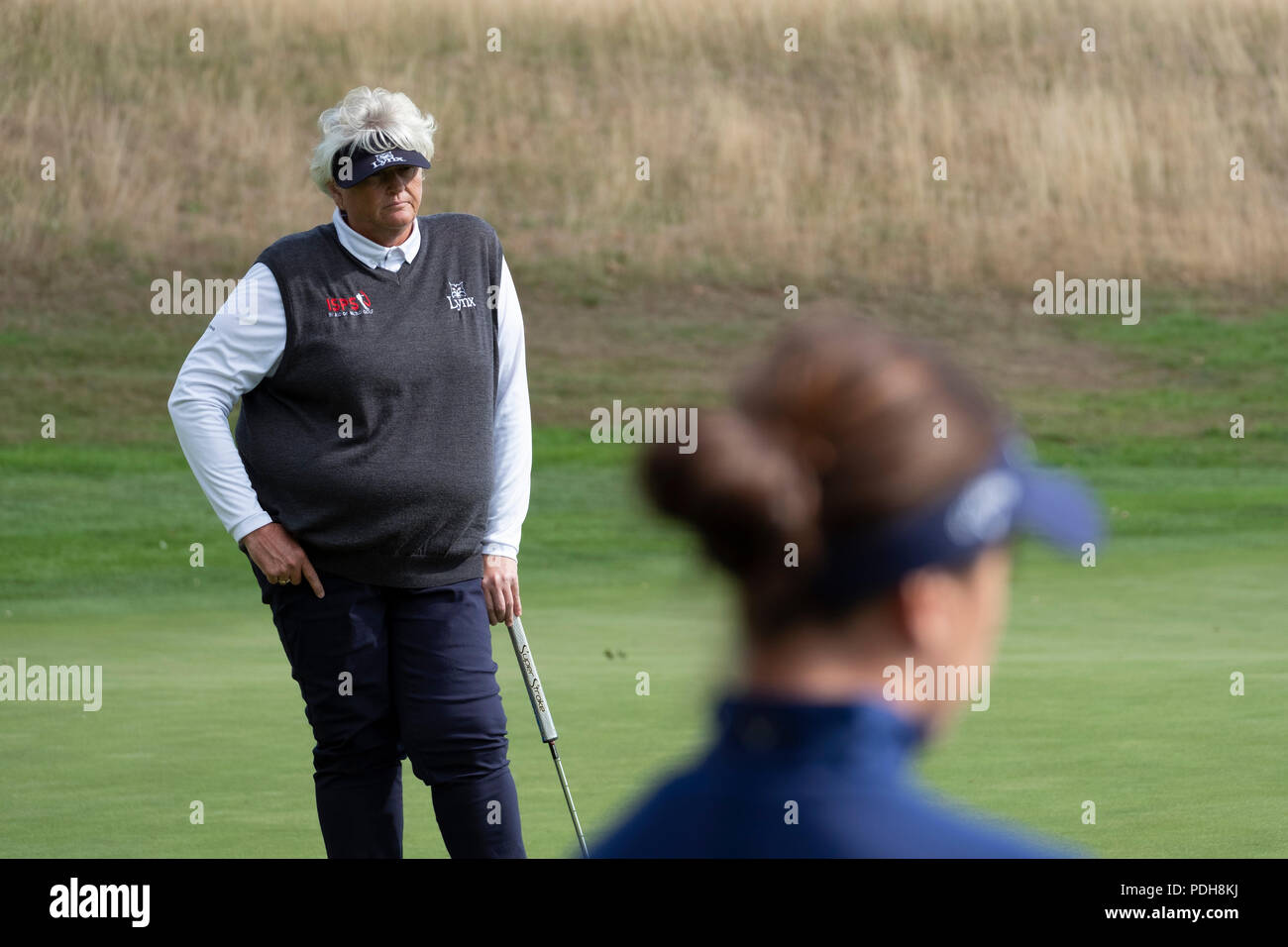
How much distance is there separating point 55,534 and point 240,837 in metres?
7.20

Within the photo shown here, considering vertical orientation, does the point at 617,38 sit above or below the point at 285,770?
above

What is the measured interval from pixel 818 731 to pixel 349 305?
8.35 feet

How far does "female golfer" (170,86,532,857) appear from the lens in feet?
11.7

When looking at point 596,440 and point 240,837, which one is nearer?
point 240,837

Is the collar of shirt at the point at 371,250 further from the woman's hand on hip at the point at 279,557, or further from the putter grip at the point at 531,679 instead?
the putter grip at the point at 531,679

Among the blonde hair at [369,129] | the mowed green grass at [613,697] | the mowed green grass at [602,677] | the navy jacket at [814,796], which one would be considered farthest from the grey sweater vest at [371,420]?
the navy jacket at [814,796]

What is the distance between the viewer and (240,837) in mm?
4492

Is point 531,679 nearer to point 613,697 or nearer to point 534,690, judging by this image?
point 534,690

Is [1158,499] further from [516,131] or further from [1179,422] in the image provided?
[516,131]

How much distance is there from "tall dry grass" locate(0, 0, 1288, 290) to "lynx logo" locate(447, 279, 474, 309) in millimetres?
16300

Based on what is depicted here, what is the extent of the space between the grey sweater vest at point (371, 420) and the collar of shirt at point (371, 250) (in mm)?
17

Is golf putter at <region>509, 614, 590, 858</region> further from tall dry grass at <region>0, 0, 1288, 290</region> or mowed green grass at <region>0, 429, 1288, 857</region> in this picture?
tall dry grass at <region>0, 0, 1288, 290</region>

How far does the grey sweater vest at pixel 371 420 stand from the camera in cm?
357
